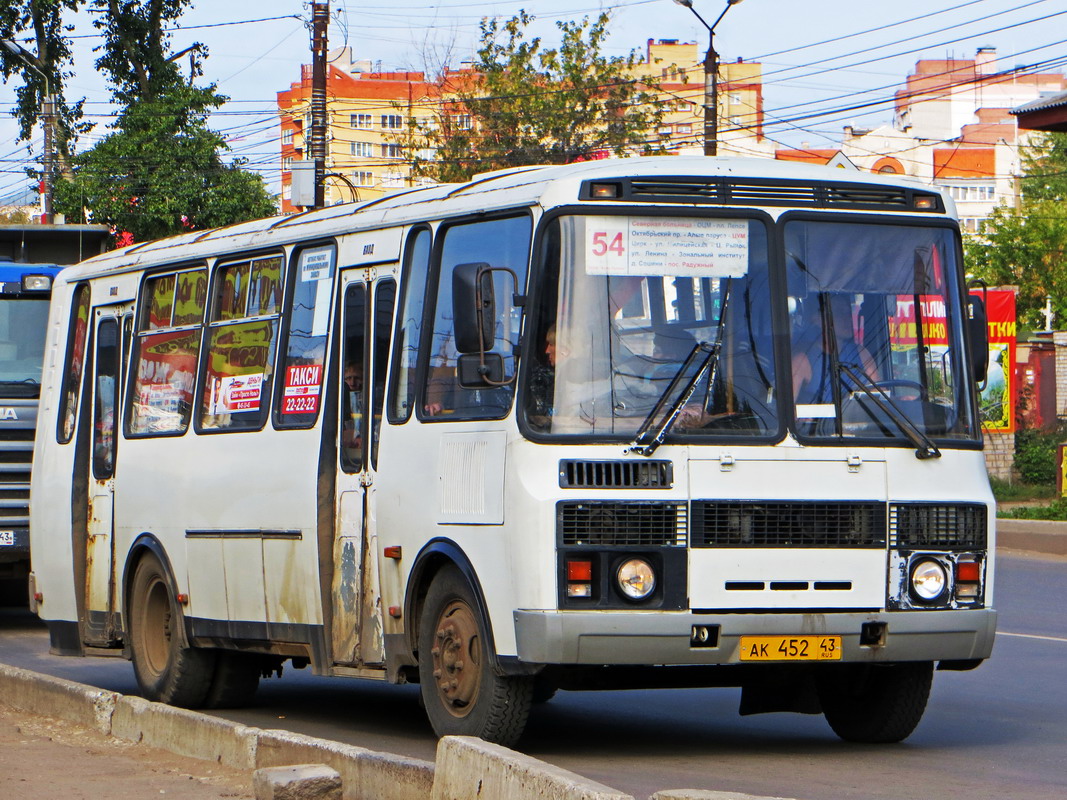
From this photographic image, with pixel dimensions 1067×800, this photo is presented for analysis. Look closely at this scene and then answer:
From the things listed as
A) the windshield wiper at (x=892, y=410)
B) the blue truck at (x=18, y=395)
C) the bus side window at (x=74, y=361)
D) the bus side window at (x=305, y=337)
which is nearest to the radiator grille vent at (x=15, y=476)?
the blue truck at (x=18, y=395)

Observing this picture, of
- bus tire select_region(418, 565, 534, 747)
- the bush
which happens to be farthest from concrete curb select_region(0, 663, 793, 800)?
the bush

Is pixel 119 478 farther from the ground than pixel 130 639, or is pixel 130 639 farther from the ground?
pixel 119 478

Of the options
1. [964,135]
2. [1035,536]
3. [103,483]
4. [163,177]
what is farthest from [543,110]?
[964,135]

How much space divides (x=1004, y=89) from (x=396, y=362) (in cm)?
13195

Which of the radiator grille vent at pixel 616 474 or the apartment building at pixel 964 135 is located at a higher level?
the apartment building at pixel 964 135

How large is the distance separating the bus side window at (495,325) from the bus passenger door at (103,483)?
3901mm

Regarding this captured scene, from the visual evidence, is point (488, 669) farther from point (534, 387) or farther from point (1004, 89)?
point (1004, 89)

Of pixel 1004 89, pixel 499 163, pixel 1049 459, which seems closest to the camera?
pixel 1049 459

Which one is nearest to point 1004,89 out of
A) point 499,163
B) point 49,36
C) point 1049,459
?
point 499,163

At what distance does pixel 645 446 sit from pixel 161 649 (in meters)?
4.68

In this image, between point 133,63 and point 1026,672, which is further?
point 133,63

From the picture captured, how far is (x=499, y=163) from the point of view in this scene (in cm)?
5225

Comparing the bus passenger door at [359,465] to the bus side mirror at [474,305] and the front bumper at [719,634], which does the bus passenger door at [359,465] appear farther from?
the front bumper at [719,634]

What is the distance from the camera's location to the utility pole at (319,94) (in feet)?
101
